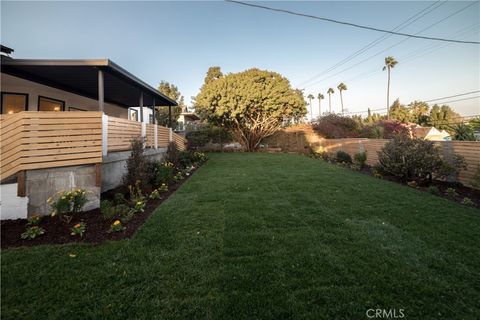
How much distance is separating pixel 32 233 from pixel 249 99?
52.0 ft

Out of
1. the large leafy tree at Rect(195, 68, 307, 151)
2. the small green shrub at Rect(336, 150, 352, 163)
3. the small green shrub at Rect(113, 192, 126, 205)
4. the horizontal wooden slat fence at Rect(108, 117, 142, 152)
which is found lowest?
the small green shrub at Rect(113, 192, 126, 205)

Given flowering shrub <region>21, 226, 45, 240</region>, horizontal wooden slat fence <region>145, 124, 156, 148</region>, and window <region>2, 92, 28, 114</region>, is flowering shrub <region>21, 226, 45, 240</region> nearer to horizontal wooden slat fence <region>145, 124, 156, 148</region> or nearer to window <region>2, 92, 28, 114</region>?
horizontal wooden slat fence <region>145, 124, 156, 148</region>

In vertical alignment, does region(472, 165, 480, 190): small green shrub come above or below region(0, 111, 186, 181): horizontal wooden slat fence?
below

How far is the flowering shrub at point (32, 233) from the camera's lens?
322 cm

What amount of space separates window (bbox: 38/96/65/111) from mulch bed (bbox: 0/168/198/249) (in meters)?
7.37

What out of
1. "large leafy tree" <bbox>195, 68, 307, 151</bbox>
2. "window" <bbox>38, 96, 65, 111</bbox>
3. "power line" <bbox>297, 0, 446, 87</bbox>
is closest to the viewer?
"power line" <bbox>297, 0, 446, 87</bbox>

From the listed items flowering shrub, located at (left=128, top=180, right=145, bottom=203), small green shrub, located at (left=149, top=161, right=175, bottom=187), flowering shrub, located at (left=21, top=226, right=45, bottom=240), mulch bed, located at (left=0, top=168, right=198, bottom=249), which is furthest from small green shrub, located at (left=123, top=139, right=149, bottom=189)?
flowering shrub, located at (left=21, top=226, right=45, bottom=240)

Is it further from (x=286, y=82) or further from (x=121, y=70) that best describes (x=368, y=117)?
(x=121, y=70)

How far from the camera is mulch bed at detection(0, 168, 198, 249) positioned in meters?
3.17

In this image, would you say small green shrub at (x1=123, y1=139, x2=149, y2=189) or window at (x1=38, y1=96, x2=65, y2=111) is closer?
small green shrub at (x1=123, y1=139, x2=149, y2=189)

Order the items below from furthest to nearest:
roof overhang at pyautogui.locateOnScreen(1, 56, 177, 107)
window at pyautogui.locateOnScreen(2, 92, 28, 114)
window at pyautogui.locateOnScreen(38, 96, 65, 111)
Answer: window at pyautogui.locateOnScreen(38, 96, 65, 111)
window at pyautogui.locateOnScreen(2, 92, 28, 114)
roof overhang at pyautogui.locateOnScreen(1, 56, 177, 107)

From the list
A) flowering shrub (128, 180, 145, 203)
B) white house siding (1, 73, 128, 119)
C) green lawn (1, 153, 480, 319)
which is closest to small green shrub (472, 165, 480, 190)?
green lawn (1, 153, 480, 319)

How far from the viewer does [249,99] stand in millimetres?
17250

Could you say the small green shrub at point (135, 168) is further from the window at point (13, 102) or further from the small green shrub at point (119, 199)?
the window at point (13, 102)
